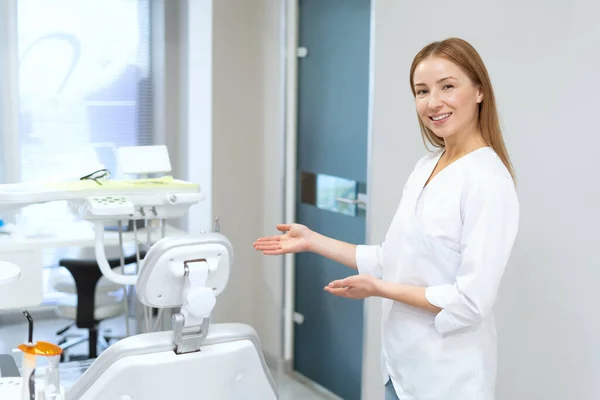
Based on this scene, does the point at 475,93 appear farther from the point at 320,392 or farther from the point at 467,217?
the point at 320,392

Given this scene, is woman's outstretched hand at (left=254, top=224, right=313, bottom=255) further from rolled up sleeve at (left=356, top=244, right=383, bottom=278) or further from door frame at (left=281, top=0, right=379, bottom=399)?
door frame at (left=281, top=0, right=379, bottom=399)

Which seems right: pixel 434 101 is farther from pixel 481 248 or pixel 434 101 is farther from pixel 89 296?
pixel 89 296

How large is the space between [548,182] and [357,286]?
914mm

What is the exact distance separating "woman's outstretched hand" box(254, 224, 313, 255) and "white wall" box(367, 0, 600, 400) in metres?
0.81

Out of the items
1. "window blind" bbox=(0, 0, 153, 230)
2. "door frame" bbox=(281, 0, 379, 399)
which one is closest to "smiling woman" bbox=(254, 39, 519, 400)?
"door frame" bbox=(281, 0, 379, 399)

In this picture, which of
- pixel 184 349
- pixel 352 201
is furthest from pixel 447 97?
pixel 352 201

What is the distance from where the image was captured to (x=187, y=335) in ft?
5.33

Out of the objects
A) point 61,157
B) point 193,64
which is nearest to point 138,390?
point 193,64

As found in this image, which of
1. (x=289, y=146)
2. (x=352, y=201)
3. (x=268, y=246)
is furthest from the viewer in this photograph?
(x=289, y=146)

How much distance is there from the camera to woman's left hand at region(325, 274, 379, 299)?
1650mm

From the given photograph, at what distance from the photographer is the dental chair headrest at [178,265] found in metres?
1.61

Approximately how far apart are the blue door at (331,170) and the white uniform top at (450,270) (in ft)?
5.17

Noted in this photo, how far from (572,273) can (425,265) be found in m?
0.76

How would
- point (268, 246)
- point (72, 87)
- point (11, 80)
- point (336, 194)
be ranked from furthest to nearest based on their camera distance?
1. point (72, 87)
2. point (11, 80)
3. point (336, 194)
4. point (268, 246)
